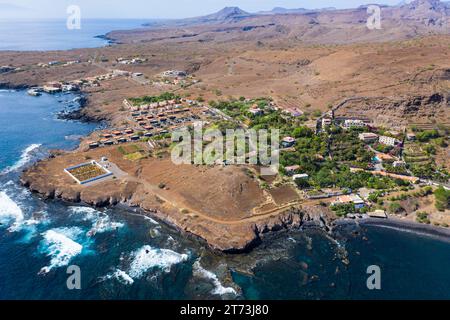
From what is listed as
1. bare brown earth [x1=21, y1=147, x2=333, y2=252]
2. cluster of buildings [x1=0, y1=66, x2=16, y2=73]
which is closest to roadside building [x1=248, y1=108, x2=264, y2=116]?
bare brown earth [x1=21, y1=147, x2=333, y2=252]

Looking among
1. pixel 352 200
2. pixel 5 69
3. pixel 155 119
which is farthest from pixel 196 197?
pixel 5 69

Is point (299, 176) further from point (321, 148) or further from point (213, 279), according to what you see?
point (213, 279)

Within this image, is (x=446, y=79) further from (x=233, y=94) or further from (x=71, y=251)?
(x=71, y=251)

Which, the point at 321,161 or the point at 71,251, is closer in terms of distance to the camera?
the point at 71,251

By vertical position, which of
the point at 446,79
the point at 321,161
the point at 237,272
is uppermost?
the point at 446,79

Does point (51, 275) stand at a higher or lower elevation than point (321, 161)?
lower
